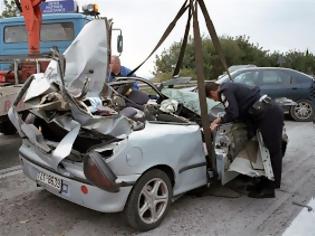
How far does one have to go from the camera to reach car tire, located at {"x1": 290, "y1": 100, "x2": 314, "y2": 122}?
11.7 metres

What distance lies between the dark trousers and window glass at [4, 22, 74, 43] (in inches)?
207

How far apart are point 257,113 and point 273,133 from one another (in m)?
0.29

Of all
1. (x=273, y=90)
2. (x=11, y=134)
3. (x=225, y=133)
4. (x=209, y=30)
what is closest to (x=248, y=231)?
(x=225, y=133)

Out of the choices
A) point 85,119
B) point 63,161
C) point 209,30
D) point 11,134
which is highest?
point 209,30

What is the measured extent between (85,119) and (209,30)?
1.89 m

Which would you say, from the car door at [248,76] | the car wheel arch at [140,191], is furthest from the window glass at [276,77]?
the car wheel arch at [140,191]

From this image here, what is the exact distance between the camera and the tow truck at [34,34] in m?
6.94

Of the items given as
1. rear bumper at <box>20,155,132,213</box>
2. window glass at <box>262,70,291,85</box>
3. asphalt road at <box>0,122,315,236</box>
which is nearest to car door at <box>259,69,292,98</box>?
window glass at <box>262,70,291,85</box>

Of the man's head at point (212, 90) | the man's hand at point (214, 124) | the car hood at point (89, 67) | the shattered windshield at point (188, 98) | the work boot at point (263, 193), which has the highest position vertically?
the car hood at point (89, 67)

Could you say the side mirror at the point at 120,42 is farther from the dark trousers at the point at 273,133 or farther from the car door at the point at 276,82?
the car door at the point at 276,82

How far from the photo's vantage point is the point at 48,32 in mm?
9156

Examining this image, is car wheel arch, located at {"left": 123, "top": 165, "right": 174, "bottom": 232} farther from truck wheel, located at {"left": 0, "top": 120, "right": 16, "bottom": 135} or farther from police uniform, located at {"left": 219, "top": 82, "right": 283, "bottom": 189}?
truck wheel, located at {"left": 0, "top": 120, "right": 16, "bottom": 135}

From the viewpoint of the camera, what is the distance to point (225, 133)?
15.8 ft

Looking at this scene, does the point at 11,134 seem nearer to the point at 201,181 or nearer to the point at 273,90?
the point at 201,181
